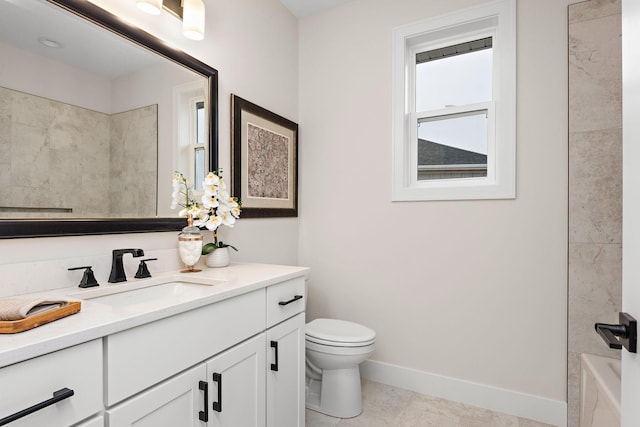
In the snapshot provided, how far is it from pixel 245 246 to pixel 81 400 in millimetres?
1345

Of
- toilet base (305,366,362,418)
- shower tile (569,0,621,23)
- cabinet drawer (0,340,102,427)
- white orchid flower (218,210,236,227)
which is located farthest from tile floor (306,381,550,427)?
shower tile (569,0,621,23)

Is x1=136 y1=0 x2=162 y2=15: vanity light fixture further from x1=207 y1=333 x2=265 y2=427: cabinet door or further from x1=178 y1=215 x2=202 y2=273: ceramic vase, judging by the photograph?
x1=207 y1=333 x2=265 y2=427: cabinet door

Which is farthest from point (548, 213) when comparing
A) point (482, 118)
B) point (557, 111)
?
point (482, 118)

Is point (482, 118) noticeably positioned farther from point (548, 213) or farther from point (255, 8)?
point (255, 8)

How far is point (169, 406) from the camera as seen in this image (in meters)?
0.98

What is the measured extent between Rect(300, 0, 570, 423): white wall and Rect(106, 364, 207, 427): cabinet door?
153cm

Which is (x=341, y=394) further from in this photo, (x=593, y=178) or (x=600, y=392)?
(x=593, y=178)

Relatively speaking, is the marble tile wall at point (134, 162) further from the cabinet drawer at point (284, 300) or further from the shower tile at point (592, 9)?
the shower tile at point (592, 9)

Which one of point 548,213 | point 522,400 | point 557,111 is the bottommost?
point 522,400

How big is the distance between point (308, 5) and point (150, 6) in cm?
142

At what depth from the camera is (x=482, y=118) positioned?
2.18 metres

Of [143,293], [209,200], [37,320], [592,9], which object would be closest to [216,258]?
[209,200]

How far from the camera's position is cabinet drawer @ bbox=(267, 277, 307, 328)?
1438 millimetres

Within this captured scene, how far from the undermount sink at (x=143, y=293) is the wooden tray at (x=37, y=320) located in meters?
0.21
